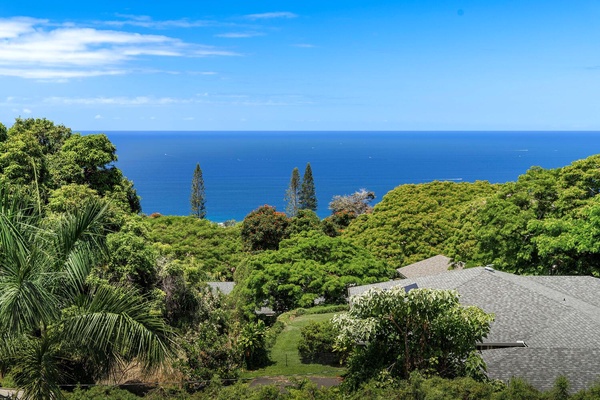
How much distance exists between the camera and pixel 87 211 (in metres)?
8.14

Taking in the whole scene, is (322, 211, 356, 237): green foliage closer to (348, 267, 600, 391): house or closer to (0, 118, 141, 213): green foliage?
(0, 118, 141, 213): green foliage

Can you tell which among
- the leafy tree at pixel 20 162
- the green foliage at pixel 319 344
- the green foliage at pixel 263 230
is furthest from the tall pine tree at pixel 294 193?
the green foliage at pixel 319 344

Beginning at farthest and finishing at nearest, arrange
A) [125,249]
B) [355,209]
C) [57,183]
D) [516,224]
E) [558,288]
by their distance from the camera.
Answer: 1. [355,209]
2. [57,183]
3. [516,224]
4. [558,288]
5. [125,249]

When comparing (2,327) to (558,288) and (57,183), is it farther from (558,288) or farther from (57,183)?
(57,183)

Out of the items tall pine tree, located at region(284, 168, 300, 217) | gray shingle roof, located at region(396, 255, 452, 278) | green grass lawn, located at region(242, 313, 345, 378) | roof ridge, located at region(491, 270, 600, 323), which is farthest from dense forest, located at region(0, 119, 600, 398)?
tall pine tree, located at region(284, 168, 300, 217)

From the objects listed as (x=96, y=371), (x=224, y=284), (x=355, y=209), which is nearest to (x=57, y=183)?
(x=224, y=284)

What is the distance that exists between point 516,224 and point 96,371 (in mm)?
17650

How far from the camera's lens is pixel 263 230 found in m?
35.6

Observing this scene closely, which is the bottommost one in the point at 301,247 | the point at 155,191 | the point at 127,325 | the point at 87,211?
the point at 155,191

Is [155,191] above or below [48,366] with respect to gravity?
below

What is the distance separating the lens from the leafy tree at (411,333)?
10977 mm

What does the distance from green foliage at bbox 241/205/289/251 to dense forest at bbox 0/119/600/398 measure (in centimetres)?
11

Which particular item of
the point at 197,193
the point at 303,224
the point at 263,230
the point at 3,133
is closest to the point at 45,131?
the point at 3,133

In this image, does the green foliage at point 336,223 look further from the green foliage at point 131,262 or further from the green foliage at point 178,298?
the green foliage at point 131,262
